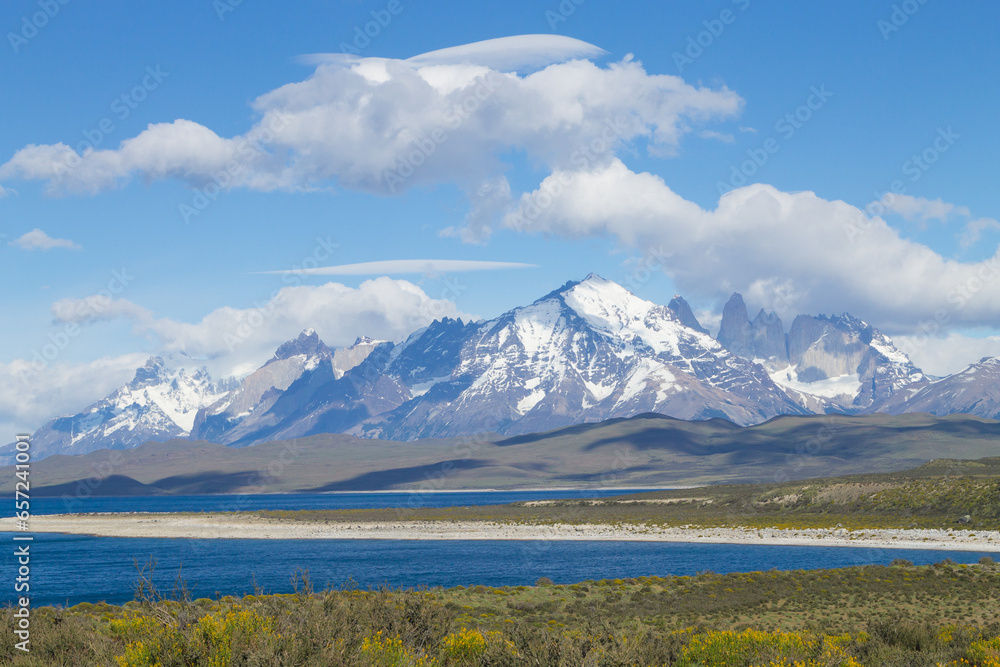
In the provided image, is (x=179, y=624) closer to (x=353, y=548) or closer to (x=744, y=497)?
(x=353, y=548)

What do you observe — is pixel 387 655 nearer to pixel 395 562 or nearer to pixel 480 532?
pixel 395 562

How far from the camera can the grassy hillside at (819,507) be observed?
106m

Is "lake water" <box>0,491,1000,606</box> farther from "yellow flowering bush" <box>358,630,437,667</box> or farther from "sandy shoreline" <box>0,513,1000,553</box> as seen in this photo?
"yellow flowering bush" <box>358,630,437,667</box>

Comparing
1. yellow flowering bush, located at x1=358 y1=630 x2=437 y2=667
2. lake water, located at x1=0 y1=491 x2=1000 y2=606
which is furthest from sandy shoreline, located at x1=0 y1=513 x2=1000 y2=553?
yellow flowering bush, located at x1=358 y1=630 x2=437 y2=667

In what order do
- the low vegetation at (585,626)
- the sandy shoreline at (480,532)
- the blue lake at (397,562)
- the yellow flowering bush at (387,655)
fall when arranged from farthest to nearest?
the sandy shoreline at (480,532)
the blue lake at (397,562)
the yellow flowering bush at (387,655)
the low vegetation at (585,626)

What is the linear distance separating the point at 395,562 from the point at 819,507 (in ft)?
235

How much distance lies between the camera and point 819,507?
423 feet

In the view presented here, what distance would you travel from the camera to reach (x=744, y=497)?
14850cm

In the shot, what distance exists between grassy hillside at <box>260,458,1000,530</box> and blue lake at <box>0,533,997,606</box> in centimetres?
2406

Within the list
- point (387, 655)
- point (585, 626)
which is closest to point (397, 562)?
point (585, 626)

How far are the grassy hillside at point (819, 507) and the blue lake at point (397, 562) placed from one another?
24064mm

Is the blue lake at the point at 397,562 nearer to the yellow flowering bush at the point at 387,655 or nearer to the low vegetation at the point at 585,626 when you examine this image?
the low vegetation at the point at 585,626

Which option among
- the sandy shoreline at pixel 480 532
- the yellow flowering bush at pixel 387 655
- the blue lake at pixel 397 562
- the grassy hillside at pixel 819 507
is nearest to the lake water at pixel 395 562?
the blue lake at pixel 397 562

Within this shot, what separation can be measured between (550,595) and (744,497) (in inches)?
4135
